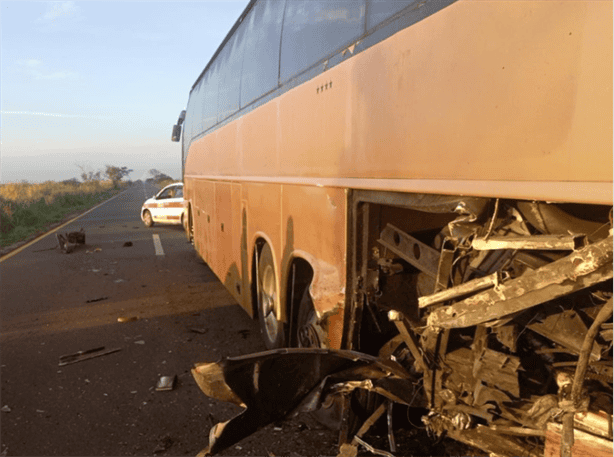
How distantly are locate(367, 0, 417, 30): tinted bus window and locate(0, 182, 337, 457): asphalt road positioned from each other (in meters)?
2.93

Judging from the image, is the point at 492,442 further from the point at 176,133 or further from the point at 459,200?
the point at 176,133

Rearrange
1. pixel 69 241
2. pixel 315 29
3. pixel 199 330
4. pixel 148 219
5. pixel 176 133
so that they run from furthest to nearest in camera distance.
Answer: pixel 148 219
pixel 176 133
pixel 69 241
pixel 199 330
pixel 315 29

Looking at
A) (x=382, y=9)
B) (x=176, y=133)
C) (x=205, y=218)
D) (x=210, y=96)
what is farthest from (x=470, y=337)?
(x=176, y=133)

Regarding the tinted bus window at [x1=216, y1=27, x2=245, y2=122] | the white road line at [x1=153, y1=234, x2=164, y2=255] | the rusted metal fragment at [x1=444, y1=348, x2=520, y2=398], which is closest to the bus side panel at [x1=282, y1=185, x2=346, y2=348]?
the rusted metal fragment at [x1=444, y1=348, x2=520, y2=398]

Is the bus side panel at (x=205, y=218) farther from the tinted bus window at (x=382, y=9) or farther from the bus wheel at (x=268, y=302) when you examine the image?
the tinted bus window at (x=382, y=9)

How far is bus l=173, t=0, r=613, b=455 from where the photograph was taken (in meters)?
1.67

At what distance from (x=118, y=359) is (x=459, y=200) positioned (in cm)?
475

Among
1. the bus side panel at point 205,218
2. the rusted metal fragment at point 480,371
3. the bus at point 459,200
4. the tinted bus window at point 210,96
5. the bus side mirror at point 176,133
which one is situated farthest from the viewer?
the bus side mirror at point 176,133

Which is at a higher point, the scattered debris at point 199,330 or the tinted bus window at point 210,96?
the tinted bus window at point 210,96

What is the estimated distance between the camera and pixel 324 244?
3521mm

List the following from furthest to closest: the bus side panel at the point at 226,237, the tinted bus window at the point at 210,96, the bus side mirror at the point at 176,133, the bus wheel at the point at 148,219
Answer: the bus wheel at the point at 148,219, the bus side mirror at the point at 176,133, the tinted bus window at the point at 210,96, the bus side panel at the point at 226,237

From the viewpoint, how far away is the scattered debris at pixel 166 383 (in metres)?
4.82

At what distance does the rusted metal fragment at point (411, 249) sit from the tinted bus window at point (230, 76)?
150 inches

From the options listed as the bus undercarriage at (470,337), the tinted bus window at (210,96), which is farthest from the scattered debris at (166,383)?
the tinted bus window at (210,96)
